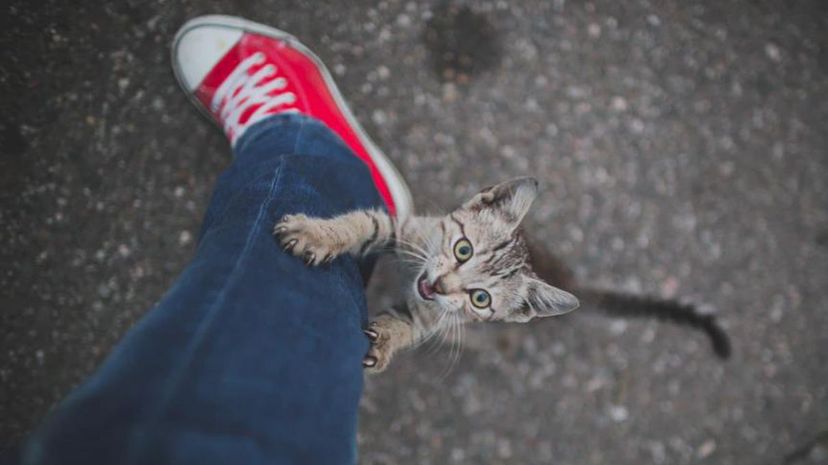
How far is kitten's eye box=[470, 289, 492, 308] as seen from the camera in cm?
140

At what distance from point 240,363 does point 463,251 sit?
70 cm

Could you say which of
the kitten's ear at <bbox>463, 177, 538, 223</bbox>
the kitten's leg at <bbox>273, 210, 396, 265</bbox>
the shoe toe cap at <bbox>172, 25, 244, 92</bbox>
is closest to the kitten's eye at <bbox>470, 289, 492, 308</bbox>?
the kitten's ear at <bbox>463, 177, 538, 223</bbox>

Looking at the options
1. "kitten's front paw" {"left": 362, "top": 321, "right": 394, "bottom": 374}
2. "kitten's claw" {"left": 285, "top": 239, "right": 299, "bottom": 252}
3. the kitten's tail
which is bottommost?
the kitten's tail

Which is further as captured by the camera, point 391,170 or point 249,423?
point 391,170

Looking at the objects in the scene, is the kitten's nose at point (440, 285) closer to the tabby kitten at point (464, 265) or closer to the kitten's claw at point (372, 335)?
the tabby kitten at point (464, 265)

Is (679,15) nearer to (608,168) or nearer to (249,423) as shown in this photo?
(608,168)

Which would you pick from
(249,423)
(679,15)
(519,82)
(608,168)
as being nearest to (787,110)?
(679,15)

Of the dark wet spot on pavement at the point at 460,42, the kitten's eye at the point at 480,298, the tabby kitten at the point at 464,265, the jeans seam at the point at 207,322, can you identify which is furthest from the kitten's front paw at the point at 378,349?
the dark wet spot on pavement at the point at 460,42

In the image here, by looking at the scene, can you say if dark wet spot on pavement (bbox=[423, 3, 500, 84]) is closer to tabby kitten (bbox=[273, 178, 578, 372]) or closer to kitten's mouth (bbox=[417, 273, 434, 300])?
tabby kitten (bbox=[273, 178, 578, 372])

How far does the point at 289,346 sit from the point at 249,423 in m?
0.19

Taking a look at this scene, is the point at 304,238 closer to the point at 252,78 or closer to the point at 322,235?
the point at 322,235

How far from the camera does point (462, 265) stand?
A: 139 centimetres

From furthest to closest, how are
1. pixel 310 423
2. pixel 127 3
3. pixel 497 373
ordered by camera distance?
pixel 497 373, pixel 127 3, pixel 310 423

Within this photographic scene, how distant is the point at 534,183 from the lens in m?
1.25
